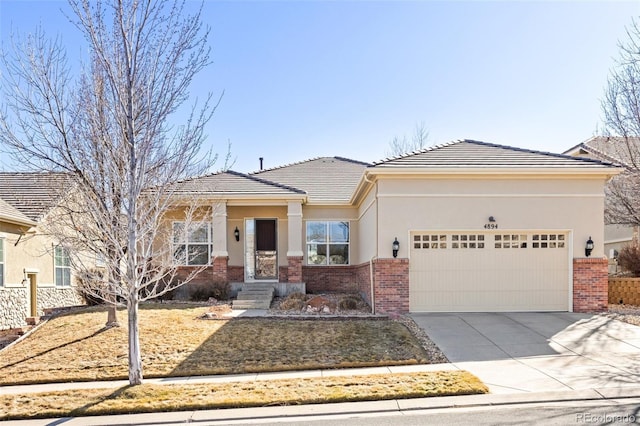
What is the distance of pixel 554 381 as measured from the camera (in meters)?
7.46

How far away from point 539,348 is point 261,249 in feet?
38.4

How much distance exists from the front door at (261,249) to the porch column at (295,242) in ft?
4.79

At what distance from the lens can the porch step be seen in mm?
14883

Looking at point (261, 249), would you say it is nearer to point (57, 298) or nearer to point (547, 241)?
point (57, 298)

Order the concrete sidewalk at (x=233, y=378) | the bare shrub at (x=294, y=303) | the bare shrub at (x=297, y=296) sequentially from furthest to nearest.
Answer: the bare shrub at (x=297, y=296) → the bare shrub at (x=294, y=303) → the concrete sidewalk at (x=233, y=378)

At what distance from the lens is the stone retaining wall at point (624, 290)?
14859 millimetres

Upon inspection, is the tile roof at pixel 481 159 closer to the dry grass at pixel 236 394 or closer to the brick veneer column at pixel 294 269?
the brick veneer column at pixel 294 269

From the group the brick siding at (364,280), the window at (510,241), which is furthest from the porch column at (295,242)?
the window at (510,241)

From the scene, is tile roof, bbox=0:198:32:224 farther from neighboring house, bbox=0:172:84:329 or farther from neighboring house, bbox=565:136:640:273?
neighboring house, bbox=565:136:640:273

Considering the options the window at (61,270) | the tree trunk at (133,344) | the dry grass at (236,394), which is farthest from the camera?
the window at (61,270)

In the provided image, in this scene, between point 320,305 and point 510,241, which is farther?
point 320,305

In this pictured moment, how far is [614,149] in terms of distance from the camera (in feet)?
63.9

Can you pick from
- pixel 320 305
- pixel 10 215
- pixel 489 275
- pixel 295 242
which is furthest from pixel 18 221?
pixel 489 275

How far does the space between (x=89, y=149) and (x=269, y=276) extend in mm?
11005
